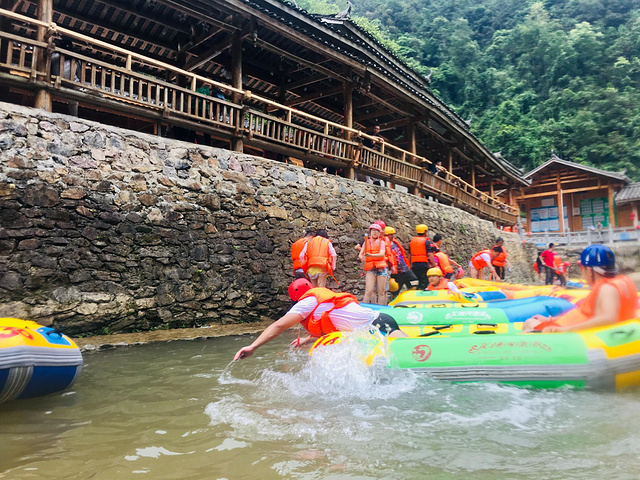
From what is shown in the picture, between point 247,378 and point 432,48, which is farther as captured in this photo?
point 432,48

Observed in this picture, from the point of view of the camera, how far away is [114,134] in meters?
6.00

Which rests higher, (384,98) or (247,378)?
(384,98)

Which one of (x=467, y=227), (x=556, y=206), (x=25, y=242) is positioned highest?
(x=556, y=206)

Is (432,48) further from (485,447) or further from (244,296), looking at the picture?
(485,447)

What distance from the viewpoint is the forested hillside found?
31922 millimetres

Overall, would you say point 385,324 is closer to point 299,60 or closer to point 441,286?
point 441,286

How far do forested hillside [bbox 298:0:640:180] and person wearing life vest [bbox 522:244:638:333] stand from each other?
104 feet

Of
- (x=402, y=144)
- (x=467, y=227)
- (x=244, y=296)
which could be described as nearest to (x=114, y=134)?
(x=244, y=296)

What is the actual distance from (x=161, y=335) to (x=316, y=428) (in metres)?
3.71

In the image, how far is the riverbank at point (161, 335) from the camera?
5.12 m

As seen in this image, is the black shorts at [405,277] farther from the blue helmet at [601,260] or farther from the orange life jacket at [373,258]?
the blue helmet at [601,260]

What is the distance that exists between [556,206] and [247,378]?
28981mm

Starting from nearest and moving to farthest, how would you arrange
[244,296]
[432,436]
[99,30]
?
1. [432,436]
2. [244,296]
3. [99,30]

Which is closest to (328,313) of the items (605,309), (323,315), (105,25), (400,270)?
(323,315)
